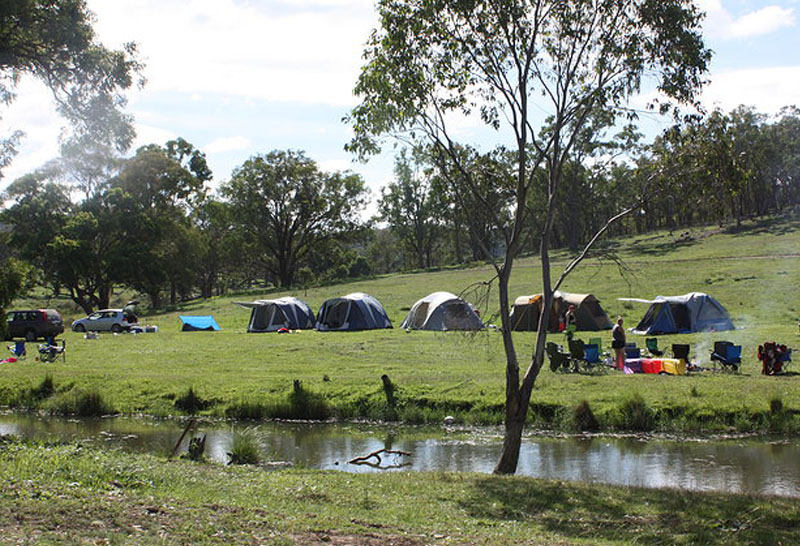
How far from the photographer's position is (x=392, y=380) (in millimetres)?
20859

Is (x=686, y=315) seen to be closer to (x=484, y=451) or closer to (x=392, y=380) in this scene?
(x=392, y=380)

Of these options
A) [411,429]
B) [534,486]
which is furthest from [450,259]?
[534,486]

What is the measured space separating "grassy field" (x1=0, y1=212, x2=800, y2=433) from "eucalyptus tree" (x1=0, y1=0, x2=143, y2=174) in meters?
7.34

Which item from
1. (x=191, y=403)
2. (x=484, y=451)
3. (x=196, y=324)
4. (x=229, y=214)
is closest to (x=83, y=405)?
(x=191, y=403)

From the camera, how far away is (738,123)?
7644 cm

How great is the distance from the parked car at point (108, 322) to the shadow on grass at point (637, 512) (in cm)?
3347

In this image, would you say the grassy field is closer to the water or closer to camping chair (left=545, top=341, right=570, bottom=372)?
camping chair (left=545, top=341, right=570, bottom=372)

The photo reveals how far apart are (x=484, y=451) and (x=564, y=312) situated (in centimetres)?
1795

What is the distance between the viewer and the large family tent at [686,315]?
30469mm

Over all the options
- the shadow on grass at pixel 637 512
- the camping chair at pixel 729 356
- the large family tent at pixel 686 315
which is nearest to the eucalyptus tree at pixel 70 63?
the shadow on grass at pixel 637 512

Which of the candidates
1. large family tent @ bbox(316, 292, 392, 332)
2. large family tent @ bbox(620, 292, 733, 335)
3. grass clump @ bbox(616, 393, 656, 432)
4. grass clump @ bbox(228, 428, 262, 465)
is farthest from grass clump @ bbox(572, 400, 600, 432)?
large family tent @ bbox(316, 292, 392, 332)

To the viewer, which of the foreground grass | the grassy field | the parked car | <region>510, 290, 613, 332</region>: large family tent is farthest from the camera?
the parked car

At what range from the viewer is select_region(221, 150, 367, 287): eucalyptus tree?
70.4 m

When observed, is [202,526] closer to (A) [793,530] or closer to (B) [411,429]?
(A) [793,530]
